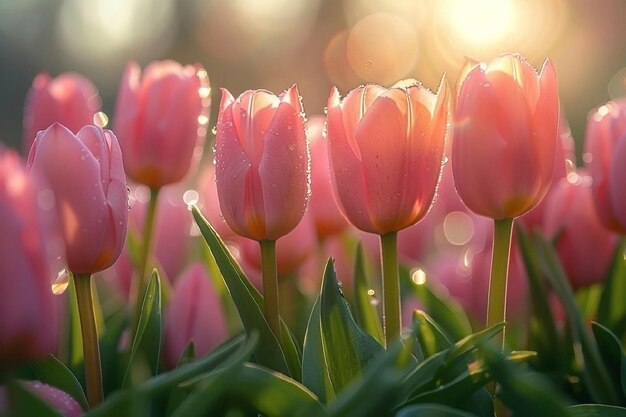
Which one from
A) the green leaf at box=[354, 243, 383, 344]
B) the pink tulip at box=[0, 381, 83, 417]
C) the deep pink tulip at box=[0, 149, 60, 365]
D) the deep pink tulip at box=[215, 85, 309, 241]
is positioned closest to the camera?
the deep pink tulip at box=[0, 149, 60, 365]

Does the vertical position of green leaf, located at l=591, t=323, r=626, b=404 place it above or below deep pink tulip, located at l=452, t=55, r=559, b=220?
below

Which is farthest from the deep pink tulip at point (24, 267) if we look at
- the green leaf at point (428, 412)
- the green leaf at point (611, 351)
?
the green leaf at point (611, 351)

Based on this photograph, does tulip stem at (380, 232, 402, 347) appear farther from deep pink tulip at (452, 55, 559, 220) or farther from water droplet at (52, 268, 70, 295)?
water droplet at (52, 268, 70, 295)

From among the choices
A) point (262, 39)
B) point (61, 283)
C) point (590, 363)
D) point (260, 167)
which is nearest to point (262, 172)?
point (260, 167)

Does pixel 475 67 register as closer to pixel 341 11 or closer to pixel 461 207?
pixel 461 207

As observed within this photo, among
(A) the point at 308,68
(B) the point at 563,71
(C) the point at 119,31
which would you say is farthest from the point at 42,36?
(B) the point at 563,71

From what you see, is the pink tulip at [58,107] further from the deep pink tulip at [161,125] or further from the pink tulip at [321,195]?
the pink tulip at [321,195]

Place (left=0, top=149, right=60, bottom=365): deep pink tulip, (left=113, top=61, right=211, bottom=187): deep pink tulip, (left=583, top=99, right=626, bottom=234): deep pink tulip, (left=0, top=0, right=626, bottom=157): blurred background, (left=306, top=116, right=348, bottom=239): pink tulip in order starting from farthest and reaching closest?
1. (left=0, top=0, right=626, bottom=157): blurred background
2. (left=306, top=116, right=348, bottom=239): pink tulip
3. (left=113, top=61, right=211, bottom=187): deep pink tulip
4. (left=583, top=99, right=626, bottom=234): deep pink tulip
5. (left=0, top=149, right=60, bottom=365): deep pink tulip

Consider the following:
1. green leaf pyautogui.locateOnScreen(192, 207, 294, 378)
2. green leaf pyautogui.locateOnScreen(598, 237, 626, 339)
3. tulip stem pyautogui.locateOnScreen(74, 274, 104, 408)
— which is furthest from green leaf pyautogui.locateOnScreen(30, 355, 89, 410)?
green leaf pyautogui.locateOnScreen(598, 237, 626, 339)
